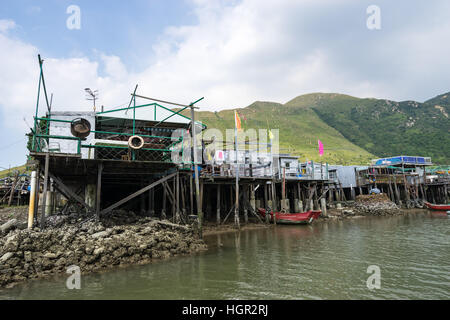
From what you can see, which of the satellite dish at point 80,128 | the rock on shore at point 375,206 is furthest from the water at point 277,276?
the rock on shore at point 375,206

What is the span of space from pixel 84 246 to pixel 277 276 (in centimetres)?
781

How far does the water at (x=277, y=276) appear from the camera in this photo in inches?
306

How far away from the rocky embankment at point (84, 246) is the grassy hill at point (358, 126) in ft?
204

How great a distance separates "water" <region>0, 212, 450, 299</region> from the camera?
25.5ft

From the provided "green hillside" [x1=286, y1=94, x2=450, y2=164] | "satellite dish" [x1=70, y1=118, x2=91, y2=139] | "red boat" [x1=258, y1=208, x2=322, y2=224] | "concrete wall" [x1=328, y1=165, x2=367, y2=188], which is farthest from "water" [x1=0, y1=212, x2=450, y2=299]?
"green hillside" [x1=286, y1=94, x2=450, y2=164]

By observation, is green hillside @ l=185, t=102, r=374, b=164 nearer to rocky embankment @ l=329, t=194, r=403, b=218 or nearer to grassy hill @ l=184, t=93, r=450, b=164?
grassy hill @ l=184, t=93, r=450, b=164

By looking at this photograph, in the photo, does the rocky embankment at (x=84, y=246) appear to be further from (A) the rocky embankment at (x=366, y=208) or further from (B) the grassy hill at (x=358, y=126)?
(B) the grassy hill at (x=358, y=126)

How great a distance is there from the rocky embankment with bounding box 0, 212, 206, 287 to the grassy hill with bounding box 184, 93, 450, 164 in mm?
62258

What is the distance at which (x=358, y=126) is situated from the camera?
128 meters

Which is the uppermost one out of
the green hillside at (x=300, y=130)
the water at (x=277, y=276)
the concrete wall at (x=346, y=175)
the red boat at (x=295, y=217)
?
the green hillside at (x=300, y=130)
